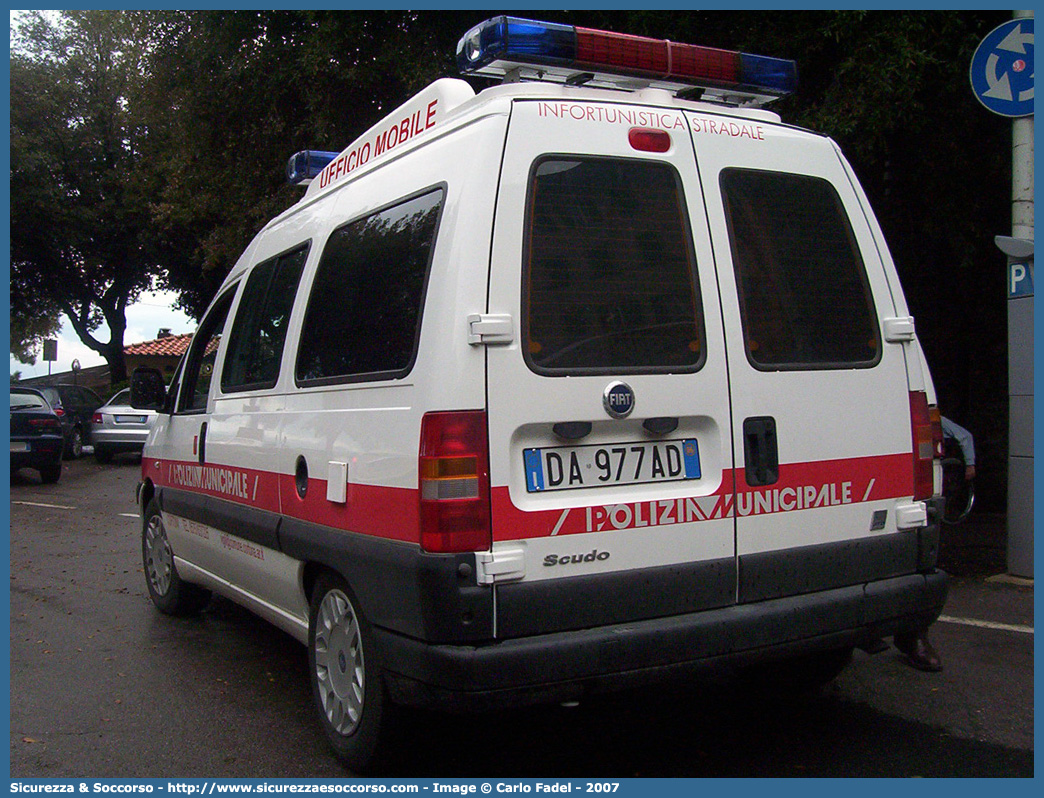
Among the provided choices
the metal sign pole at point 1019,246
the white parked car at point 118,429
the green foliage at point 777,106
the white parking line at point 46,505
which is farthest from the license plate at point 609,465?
the white parked car at point 118,429

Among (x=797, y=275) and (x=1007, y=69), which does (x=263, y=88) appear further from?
(x=797, y=275)

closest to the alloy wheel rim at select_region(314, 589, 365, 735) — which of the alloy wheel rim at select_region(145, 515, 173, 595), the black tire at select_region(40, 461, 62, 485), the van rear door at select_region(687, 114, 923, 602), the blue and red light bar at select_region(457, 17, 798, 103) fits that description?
A: the van rear door at select_region(687, 114, 923, 602)

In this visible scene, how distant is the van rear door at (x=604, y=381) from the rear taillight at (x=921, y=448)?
0.87m

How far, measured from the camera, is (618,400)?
125 inches

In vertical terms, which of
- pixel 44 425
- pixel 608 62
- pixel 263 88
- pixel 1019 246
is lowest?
pixel 44 425

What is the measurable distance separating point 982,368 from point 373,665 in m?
8.46

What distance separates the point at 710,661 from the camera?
323 cm

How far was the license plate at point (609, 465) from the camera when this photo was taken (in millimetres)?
3111

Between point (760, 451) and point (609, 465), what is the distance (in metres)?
0.57

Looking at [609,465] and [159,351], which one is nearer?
[609,465]

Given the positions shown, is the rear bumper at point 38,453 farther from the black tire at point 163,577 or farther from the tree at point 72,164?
the tree at point 72,164

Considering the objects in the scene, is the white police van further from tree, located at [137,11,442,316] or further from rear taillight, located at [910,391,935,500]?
tree, located at [137,11,442,316]

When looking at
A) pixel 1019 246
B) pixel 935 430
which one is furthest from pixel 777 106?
pixel 935 430
